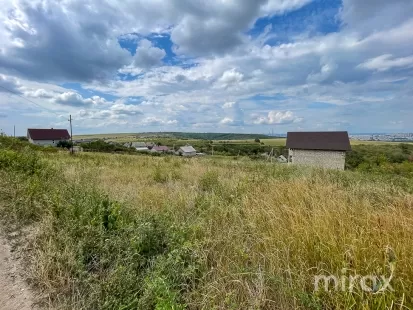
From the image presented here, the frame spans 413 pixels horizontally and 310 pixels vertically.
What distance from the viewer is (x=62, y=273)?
7.73 feet

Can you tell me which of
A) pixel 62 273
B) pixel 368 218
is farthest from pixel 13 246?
pixel 368 218

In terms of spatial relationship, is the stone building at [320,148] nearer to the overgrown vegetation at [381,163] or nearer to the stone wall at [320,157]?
the stone wall at [320,157]

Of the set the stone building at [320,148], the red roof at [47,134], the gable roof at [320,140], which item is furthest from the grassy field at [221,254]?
the red roof at [47,134]

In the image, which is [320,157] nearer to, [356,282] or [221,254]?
[221,254]

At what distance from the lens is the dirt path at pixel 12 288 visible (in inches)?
82.1

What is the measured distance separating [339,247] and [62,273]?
297cm

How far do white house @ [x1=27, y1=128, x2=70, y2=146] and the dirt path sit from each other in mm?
77675

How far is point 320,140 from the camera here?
91.1 ft

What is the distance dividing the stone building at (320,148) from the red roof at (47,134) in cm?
7267

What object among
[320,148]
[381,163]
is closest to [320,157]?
[320,148]

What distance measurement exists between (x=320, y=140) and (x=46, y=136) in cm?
7861

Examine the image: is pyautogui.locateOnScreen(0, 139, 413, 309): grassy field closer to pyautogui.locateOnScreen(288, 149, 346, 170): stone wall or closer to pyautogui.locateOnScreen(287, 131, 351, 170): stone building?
pyautogui.locateOnScreen(287, 131, 351, 170): stone building

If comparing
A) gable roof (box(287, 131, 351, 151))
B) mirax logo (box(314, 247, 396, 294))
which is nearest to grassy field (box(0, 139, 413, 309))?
mirax logo (box(314, 247, 396, 294))

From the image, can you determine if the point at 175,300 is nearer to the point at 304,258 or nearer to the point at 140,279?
the point at 140,279
